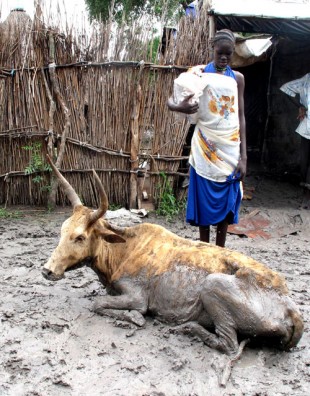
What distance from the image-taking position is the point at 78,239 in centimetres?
357

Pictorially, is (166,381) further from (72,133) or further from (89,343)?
(72,133)

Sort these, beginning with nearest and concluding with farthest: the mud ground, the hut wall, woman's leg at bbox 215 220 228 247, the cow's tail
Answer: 1. the mud ground
2. the cow's tail
3. woman's leg at bbox 215 220 228 247
4. the hut wall

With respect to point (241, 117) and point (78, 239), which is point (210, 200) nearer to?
point (241, 117)

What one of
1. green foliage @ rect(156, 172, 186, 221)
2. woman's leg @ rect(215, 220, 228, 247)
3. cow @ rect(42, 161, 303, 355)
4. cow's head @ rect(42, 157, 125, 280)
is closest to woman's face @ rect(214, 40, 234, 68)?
woman's leg @ rect(215, 220, 228, 247)

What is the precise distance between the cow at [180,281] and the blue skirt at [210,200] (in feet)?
1.92

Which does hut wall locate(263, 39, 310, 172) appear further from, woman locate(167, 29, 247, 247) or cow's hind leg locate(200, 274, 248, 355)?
cow's hind leg locate(200, 274, 248, 355)

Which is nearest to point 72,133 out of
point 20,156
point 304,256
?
point 20,156

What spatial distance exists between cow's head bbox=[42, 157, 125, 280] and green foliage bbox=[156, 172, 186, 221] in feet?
10.9

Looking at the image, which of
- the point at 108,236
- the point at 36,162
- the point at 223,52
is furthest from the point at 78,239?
the point at 36,162

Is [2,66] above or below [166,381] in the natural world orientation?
above

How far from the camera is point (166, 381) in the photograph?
2.91m

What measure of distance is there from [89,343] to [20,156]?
4.24 meters

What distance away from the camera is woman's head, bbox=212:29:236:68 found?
402 centimetres

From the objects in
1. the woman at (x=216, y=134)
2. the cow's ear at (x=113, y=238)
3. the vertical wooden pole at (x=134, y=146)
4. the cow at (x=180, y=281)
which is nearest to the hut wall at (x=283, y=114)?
the vertical wooden pole at (x=134, y=146)
